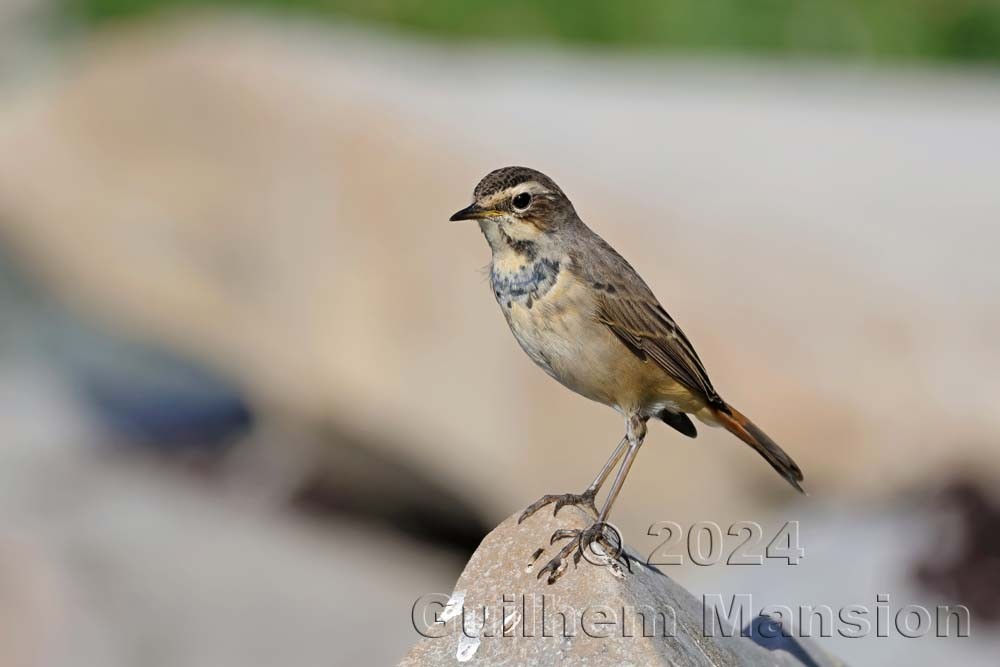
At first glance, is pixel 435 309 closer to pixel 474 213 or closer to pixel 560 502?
pixel 474 213

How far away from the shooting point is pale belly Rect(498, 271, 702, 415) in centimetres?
654

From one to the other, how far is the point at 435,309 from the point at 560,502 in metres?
6.06

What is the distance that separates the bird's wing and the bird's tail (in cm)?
15

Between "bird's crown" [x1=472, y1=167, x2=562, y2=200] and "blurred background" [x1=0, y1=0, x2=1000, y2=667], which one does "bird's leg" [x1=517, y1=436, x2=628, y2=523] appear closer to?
"bird's crown" [x1=472, y1=167, x2=562, y2=200]

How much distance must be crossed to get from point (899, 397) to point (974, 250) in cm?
123

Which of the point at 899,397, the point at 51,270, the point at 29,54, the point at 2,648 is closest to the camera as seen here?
the point at 2,648

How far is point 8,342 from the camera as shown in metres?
16.7

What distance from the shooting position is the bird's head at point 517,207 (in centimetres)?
653

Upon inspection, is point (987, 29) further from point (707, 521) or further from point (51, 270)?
point (51, 270)

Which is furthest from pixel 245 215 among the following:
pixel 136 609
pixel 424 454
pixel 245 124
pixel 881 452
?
pixel 881 452

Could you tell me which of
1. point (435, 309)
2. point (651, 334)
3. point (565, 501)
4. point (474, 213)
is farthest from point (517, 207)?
point (435, 309)

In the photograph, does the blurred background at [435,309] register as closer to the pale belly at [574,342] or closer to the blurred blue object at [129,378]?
the blurred blue object at [129,378]

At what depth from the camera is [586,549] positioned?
5.79 meters

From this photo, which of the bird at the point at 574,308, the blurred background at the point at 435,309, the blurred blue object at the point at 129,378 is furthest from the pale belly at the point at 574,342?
the blurred blue object at the point at 129,378
